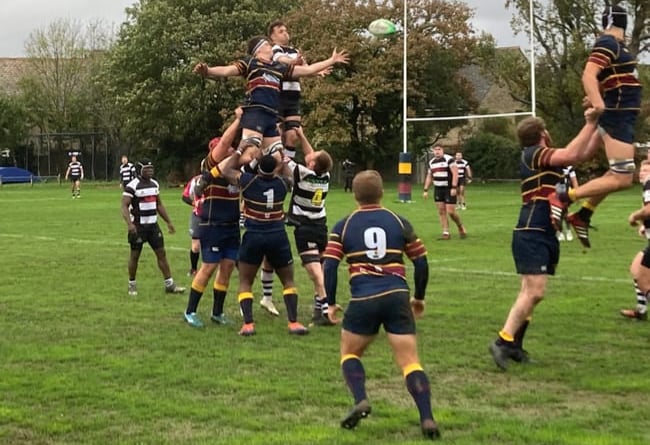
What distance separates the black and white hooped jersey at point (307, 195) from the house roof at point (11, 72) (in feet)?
257

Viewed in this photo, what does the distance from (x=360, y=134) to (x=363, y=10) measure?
775 centimetres

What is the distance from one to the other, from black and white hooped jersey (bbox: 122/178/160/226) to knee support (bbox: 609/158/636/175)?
6920mm

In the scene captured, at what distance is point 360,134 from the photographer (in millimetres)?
60156

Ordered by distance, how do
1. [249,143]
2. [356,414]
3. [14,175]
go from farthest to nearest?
1. [14,175]
2. [249,143]
3. [356,414]

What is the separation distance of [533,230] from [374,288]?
8.79 feet

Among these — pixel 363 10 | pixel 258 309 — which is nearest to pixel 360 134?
pixel 363 10

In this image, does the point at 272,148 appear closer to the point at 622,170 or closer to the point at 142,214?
the point at 142,214

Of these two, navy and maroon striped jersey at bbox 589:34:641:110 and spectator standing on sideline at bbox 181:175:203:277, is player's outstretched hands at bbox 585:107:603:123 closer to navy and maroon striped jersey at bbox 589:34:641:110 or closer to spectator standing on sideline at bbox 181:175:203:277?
navy and maroon striped jersey at bbox 589:34:641:110

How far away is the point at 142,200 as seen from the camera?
14.1 m

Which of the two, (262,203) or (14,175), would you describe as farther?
(14,175)

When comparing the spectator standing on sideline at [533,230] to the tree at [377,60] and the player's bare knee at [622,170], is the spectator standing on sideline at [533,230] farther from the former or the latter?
the tree at [377,60]

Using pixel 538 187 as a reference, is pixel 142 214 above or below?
below

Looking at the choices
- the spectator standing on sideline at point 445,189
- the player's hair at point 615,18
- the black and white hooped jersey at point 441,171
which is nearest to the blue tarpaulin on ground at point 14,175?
the spectator standing on sideline at point 445,189

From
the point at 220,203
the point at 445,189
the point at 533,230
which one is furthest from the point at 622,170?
the point at 445,189
